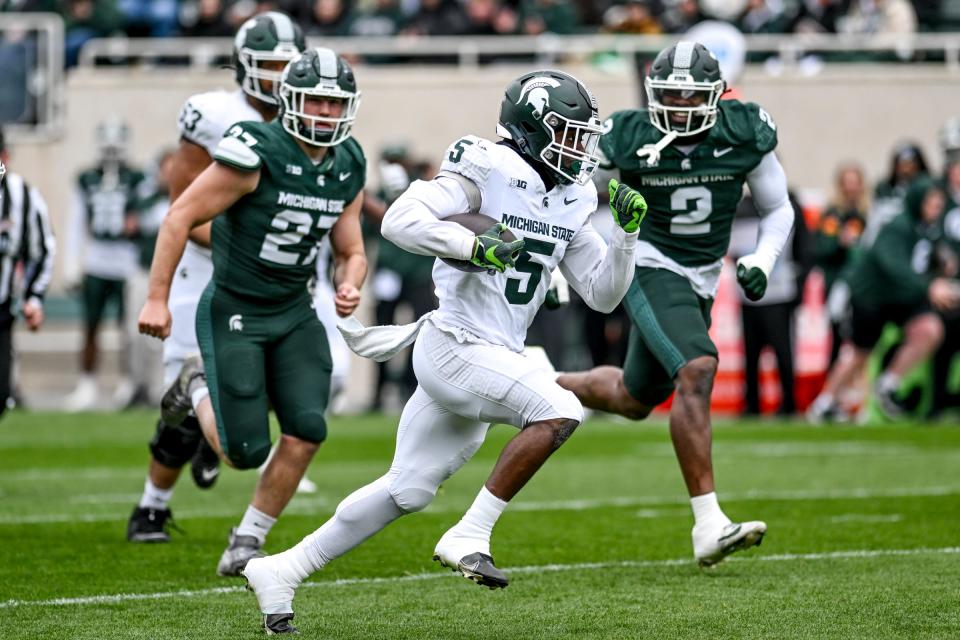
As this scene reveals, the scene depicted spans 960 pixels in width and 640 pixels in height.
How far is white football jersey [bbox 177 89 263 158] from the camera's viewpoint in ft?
21.1

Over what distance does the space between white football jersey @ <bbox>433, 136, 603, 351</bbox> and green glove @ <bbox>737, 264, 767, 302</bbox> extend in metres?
1.25

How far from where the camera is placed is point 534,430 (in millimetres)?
4645

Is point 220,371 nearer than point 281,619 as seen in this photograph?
No

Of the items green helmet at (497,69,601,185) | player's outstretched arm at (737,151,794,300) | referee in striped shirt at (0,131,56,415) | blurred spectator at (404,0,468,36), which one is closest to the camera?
green helmet at (497,69,601,185)

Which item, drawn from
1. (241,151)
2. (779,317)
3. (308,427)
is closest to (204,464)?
(308,427)

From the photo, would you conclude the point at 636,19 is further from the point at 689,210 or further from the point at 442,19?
the point at 689,210

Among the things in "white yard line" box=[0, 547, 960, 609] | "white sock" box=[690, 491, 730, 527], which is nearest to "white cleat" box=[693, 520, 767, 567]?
"white sock" box=[690, 491, 730, 527]

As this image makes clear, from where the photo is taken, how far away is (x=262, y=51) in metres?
6.49

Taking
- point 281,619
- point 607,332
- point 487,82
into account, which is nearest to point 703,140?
point 281,619

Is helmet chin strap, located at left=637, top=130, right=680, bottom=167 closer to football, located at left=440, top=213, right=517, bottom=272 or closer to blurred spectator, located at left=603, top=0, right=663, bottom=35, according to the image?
football, located at left=440, top=213, right=517, bottom=272

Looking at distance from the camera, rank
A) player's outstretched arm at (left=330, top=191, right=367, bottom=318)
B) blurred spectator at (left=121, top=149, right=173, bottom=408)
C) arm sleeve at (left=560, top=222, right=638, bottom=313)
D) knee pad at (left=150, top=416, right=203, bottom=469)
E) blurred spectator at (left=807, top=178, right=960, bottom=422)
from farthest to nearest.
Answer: blurred spectator at (left=121, top=149, right=173, bottom=408) → blurred spectator at (left=807, top=178, right=960, bottom=422) → knee pad at (left=150, top=416, right=203, bottom=469) → player's outstretched arm at (left=330, top=191, right=367, bottom=318) → arm sleeve at (left=560, top=222, right=638, bottom=313)

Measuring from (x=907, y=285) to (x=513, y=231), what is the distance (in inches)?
303

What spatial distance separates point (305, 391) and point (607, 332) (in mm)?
8618

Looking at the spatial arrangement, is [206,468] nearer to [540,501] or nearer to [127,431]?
[540,501]
